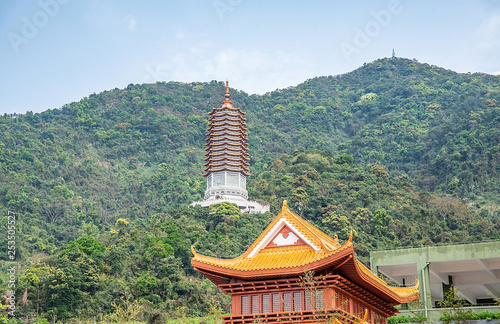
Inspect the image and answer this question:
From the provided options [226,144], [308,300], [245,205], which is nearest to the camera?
[308,300]

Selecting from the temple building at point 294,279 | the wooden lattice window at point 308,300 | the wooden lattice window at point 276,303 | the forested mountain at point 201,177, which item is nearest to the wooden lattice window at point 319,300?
the temple building at point 294,279

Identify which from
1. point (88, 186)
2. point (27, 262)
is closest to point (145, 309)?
point (27, 262)

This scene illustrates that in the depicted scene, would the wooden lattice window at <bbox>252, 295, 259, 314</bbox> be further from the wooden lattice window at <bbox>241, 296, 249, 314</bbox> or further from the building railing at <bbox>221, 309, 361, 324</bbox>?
the building railing at <bbox>221, 309, 361, 324</bbox>

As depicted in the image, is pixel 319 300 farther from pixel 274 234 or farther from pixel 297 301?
pixel 274 234

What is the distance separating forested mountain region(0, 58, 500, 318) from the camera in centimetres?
7350

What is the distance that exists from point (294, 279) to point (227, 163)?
253 feet

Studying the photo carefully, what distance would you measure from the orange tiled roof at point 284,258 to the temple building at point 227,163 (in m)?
67.0

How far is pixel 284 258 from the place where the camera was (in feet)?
87.3

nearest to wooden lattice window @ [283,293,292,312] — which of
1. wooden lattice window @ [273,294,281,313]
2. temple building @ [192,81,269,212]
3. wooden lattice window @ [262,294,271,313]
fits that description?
wooden lattice window @ [273,294,281,313]

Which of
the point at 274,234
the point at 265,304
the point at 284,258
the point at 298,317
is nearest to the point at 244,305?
the point at 265,304

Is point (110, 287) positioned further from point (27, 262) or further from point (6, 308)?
point (27, 262)

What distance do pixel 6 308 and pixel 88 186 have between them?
2829 inches

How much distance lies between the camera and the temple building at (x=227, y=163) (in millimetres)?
96438

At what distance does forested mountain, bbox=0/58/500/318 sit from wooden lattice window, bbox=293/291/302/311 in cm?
3628
